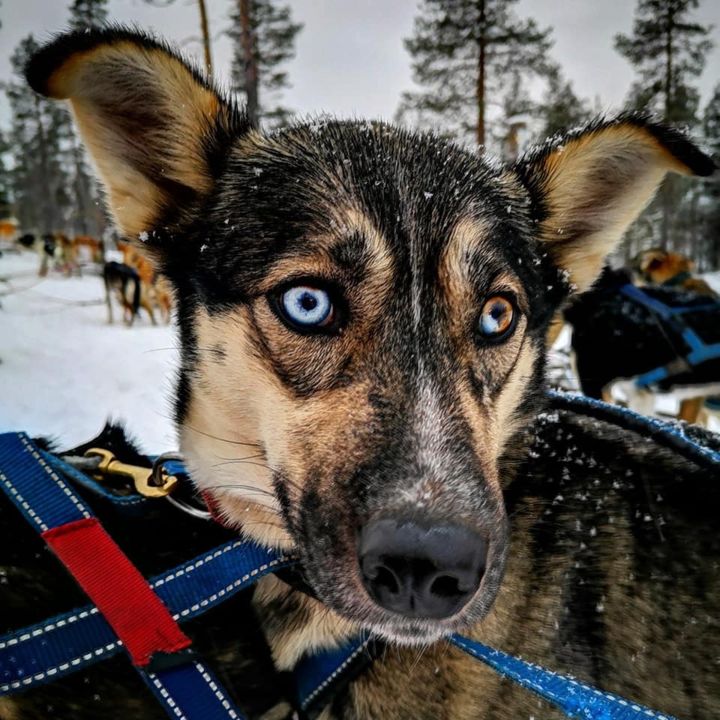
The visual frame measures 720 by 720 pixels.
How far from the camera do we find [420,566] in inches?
50.3

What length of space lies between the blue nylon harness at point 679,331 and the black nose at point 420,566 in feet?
20.6

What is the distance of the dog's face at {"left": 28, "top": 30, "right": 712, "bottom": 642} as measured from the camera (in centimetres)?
140

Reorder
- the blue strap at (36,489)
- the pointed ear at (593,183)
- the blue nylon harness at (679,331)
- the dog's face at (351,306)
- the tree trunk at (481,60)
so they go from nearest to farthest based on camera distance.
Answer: the dog's face at (351,306)
the blue strap at (36,489)
the pointed ear at (593,183)
the blue nylon harness at (679,331)
the tree trunk at (481,60)

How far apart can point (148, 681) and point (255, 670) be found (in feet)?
1.16

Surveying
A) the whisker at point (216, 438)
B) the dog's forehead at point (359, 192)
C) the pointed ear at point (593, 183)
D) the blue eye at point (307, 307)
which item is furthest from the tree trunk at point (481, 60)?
the whisker at point (216, 438)

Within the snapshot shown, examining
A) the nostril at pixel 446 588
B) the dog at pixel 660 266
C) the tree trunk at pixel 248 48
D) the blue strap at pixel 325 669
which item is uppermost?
the tree trunk at pixel 248 48

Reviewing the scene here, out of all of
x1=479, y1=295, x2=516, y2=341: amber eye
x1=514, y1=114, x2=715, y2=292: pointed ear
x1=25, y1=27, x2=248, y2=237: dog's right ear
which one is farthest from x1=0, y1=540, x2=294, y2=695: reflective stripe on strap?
x1=514, y1=114, x2=715, y2=292: pointed ear

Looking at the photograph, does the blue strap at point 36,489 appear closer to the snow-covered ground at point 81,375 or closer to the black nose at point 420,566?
the snow-covered ground at point 81,375

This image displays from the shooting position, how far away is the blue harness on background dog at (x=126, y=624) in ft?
4.69

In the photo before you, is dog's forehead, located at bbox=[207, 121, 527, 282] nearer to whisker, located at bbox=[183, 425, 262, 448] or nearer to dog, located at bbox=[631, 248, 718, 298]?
whisker, located at bbox=[183, 425, 262, 448]

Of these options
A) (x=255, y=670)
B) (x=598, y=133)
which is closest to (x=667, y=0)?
(x=598, y=133)

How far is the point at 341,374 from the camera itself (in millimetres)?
1717

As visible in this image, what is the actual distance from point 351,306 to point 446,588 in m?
0.89

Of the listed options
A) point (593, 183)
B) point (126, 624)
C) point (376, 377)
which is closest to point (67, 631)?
point (126, 624)
